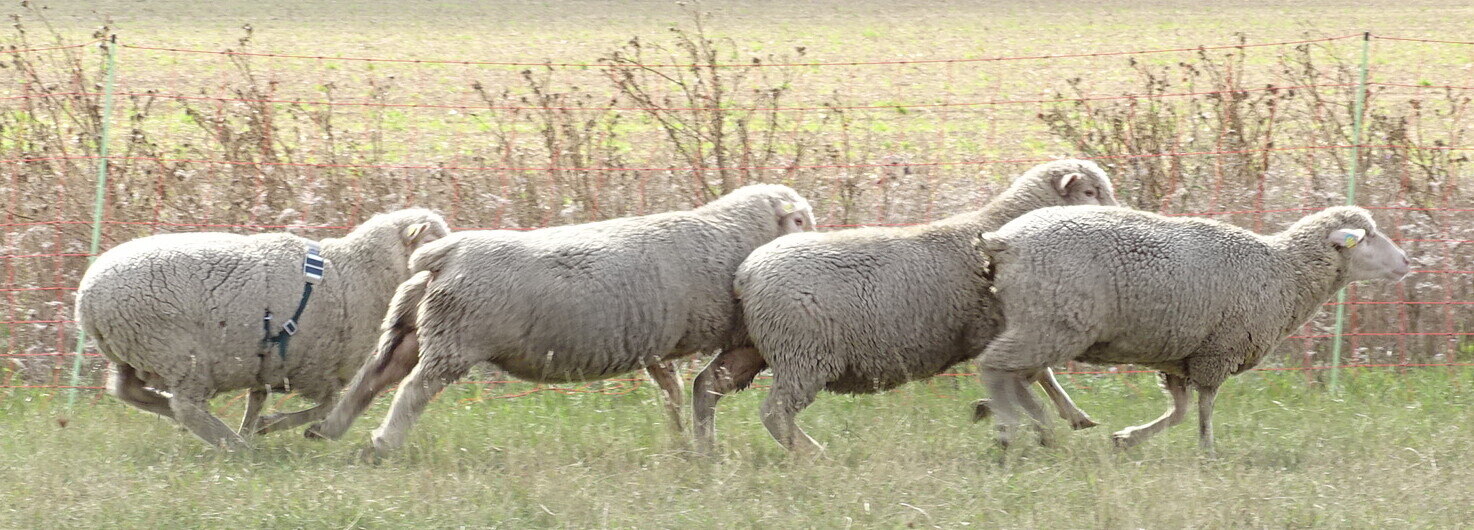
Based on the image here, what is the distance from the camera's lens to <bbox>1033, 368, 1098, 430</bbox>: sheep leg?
264 inches

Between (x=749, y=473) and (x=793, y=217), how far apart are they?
5.31 feet

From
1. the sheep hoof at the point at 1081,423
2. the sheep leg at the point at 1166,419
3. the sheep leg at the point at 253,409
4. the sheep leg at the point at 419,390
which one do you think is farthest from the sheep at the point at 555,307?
the sheep leg at the point at 1166,419

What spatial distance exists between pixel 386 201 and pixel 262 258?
2.71 meters

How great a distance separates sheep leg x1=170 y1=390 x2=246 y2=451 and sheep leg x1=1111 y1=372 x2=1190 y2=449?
3.67 metres

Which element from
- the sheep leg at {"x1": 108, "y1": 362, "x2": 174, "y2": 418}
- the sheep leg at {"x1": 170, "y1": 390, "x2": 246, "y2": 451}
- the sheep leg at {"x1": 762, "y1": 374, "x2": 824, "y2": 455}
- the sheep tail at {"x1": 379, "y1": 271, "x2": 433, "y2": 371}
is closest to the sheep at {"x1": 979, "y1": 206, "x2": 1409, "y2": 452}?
the sheep leg at {"x1": 762, "y1": 374, "x2": 824, "y2": 455}

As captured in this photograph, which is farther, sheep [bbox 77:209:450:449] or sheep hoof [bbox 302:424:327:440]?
sheep hoof [bbox 302:424:327:440]

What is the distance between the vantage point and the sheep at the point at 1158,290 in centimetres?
614

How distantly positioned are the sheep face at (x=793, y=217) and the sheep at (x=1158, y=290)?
2.86ft

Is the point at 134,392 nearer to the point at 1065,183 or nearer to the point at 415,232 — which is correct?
the point at 415,232

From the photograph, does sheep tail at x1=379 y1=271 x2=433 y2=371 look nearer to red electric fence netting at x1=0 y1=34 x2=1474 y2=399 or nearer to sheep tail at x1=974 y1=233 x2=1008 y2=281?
red electric fence netting at x1=0 y1=34 x2=1474 y2=399

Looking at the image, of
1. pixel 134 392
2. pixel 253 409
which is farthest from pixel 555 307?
pixel 134 392

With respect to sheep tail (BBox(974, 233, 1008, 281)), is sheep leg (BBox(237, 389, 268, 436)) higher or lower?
lower

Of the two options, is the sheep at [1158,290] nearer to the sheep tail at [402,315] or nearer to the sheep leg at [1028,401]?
the sheep leg at [1028,401]

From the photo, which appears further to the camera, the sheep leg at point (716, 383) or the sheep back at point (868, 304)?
the sheep leg at point (716, 383)
